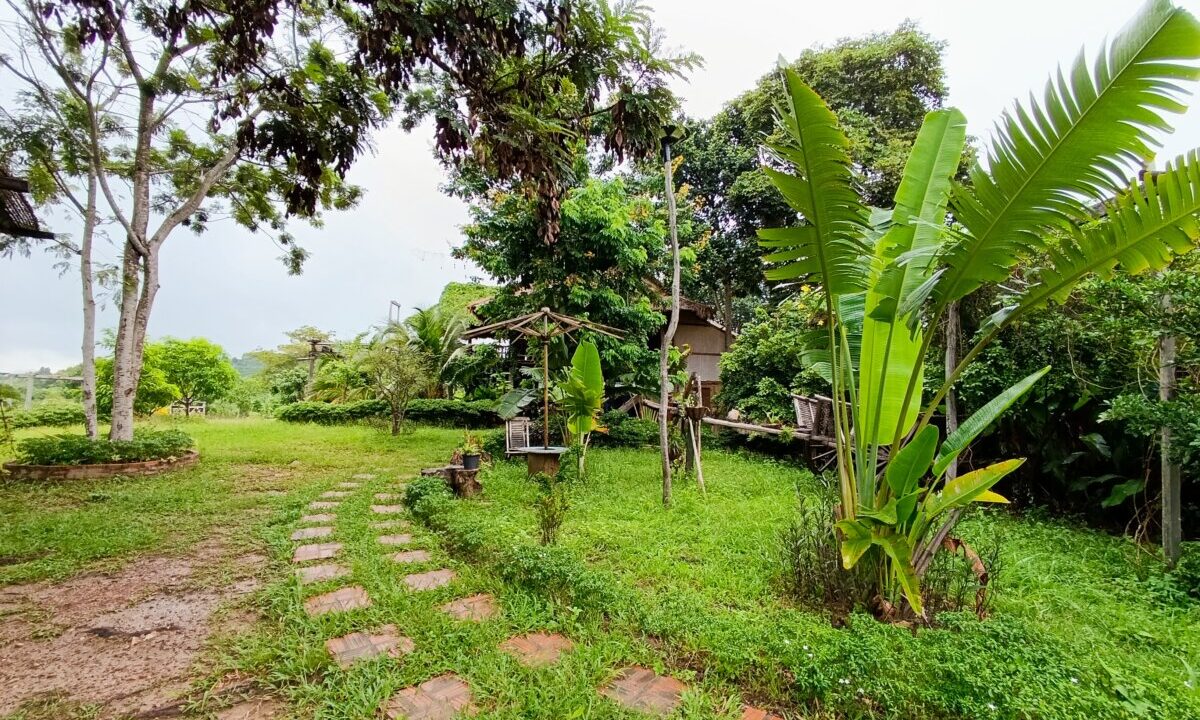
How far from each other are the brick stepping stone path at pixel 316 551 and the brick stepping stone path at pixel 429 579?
816mm

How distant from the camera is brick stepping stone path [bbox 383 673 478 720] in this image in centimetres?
195

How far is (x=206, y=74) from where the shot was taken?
313 inches

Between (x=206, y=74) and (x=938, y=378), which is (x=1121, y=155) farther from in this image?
(x=206, y=74)

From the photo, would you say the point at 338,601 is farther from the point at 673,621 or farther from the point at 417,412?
the point at 417,412

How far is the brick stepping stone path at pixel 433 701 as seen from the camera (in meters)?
1.95

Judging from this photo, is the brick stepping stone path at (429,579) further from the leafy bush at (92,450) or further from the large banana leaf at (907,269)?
the leafy bush at (92,450)

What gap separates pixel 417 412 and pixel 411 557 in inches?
371

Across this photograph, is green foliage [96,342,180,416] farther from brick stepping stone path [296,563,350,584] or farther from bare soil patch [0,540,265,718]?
brick stepping stone path [296,563,350,584]

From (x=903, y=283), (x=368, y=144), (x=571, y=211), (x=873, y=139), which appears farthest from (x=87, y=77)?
(x=873, y=139)

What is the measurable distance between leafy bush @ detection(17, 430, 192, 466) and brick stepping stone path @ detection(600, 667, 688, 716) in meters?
7.75

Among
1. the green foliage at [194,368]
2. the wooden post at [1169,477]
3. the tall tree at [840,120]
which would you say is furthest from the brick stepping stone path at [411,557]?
the green foliage at [194,368]

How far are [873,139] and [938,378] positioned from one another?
877 centimetres

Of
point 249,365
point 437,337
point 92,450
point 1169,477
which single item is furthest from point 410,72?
point 249,365

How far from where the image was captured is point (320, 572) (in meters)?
3.35
